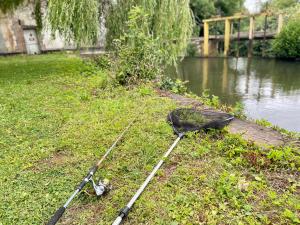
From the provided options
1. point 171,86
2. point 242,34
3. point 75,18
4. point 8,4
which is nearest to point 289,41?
point 242,34

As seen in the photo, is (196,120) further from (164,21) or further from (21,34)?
(21,34)

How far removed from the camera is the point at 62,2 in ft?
20.8

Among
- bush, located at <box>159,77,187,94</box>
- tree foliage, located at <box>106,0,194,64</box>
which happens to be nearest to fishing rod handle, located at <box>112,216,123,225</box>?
bush, located at <box>159,77,187,94</box>

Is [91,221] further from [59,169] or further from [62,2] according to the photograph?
[62,2]

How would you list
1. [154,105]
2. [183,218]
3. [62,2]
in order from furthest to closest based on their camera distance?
[62,2]
[154,105]
[183,218]

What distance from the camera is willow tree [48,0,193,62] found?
21.2 ft

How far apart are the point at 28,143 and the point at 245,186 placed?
240cm

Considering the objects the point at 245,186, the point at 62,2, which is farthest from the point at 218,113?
the point at 62,2

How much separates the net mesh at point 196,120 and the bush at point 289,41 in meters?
12.8

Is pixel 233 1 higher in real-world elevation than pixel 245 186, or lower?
higher

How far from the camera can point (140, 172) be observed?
2.49 m

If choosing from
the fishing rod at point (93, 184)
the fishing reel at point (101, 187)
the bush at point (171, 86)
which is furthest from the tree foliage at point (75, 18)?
the fishing reel at point (101, 187)

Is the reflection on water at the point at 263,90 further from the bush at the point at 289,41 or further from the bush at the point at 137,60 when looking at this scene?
the bush at the point at 137,60

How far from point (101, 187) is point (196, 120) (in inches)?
58.5
